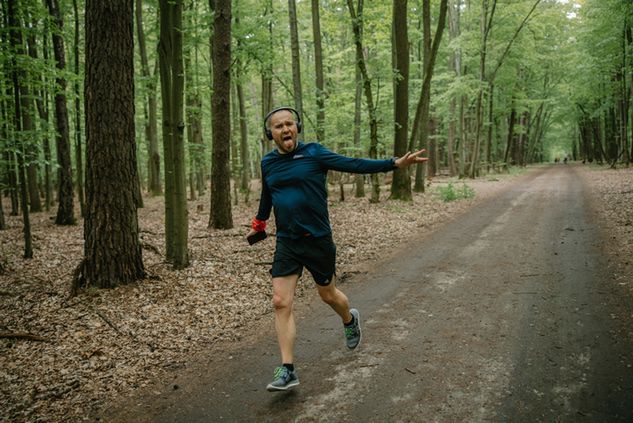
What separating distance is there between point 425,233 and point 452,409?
782 cm

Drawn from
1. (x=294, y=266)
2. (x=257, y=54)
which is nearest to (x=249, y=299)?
(x=294, y=266)

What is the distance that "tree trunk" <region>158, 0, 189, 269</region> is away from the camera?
22.2 ft

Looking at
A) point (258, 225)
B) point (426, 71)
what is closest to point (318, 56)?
point (426, 71)

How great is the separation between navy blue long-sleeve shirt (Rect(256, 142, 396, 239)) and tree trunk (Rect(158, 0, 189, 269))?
140 inches

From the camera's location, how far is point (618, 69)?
2702 cm

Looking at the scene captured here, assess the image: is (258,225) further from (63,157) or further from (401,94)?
(401,94)

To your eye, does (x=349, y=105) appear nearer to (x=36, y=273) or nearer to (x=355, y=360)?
(x=36, y=273)

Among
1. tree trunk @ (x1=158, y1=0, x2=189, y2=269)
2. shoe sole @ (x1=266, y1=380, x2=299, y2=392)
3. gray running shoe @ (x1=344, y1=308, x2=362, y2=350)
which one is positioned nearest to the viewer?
shoe sole @ (x1=266, y1=380, x2=299, y2=392)

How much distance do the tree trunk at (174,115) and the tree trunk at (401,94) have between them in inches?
358

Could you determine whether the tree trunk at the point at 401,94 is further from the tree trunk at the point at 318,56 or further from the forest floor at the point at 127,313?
the forest floor at the point at 127,313

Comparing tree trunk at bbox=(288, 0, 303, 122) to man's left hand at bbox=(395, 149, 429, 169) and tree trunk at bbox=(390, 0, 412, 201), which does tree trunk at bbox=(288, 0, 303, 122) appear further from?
man's left hand at bbox=(395, 149, 429, 169)

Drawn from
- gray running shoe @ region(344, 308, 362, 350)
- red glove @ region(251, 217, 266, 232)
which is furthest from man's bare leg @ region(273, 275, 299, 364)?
gray running shoe @ region(344, 308, 362, 350)

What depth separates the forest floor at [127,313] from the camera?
4020 millimetres

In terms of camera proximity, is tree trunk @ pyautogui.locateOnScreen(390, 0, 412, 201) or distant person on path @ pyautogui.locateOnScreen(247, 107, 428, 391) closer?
distant person on path @ pyautogui.locateOnScreen(247, 107, 428, 391)
